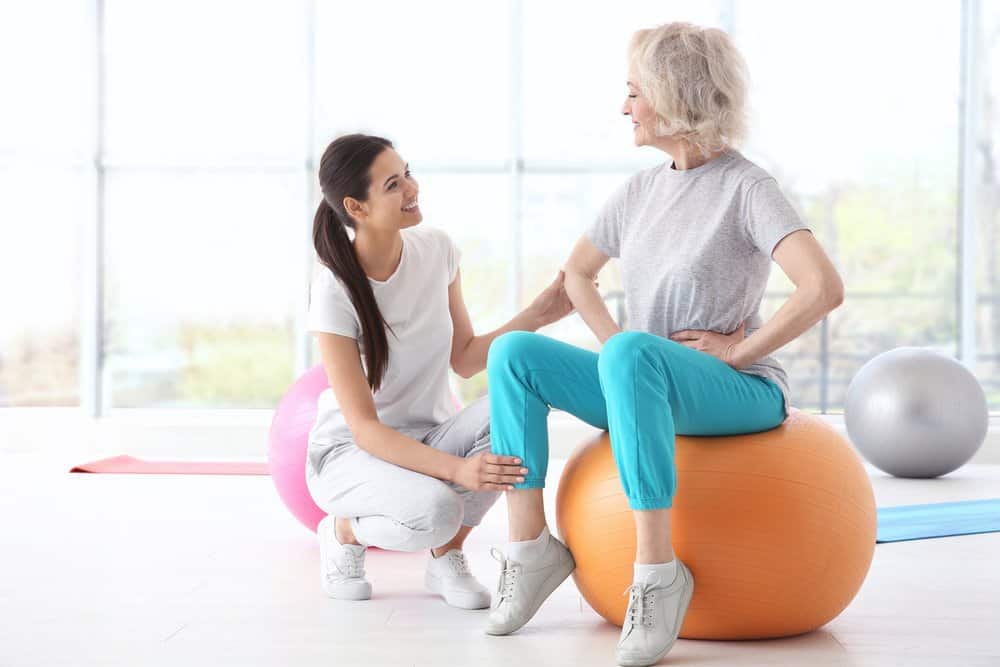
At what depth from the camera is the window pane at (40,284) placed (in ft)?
20.3

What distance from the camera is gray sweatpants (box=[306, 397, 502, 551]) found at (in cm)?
235

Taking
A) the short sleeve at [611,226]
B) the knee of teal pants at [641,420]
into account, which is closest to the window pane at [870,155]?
the short sleeve at [611,226]

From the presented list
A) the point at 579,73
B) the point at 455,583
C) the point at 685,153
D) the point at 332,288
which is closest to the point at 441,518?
the point at 455,583

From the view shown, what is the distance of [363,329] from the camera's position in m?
2.45

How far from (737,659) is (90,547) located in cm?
199

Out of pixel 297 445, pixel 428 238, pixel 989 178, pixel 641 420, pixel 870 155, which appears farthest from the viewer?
pixel 870 155

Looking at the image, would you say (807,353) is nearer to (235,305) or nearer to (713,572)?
(235,305)

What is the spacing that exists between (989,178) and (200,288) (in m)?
4.34

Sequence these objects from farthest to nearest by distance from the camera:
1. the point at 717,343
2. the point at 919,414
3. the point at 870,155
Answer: the point at 870,155 < the point at 919,414 < the point at 717,343

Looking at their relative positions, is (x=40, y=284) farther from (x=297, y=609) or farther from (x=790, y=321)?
(x=790, y=321)

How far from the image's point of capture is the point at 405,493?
236 cm

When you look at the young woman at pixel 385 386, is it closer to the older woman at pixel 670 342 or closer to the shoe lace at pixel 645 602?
the older woman at pixel 670 342

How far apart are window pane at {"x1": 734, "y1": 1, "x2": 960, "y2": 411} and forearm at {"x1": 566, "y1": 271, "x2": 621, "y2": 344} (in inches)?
148

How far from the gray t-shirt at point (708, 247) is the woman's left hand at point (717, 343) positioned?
36 millimetres
